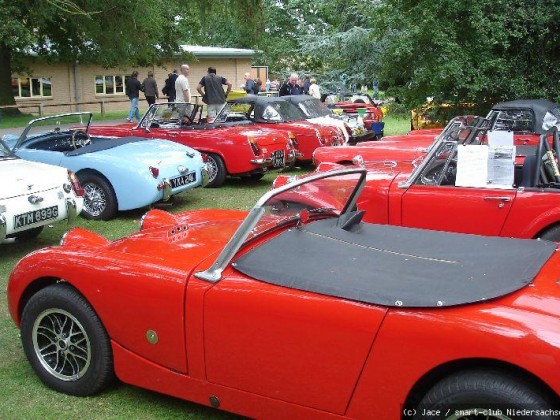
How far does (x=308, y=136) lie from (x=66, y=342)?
8.48 metres

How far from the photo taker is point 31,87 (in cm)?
3089

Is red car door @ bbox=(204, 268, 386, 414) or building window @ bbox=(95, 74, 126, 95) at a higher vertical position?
building window @ bbox=(95, 74, 126, 95)

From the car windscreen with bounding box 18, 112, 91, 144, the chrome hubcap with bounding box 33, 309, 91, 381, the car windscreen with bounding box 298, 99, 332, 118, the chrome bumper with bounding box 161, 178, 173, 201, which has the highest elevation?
the car windscreen with bounding box 298, 99, 332, 118

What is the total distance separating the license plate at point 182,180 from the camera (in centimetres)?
847

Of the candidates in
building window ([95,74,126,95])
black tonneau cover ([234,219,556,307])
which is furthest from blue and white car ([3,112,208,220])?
building window ([95,74,126,95])

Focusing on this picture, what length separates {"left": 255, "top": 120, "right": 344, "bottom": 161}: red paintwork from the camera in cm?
1160

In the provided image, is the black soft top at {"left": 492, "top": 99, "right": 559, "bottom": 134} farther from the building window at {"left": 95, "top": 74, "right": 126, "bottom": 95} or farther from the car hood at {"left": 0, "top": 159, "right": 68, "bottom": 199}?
the building window at {"left": 95, "top": 74, "right": 126, "bottom": 95}

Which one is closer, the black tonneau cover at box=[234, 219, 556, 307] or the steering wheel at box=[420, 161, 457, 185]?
the black tonneau cover at box=[234, 219, 556, 307]

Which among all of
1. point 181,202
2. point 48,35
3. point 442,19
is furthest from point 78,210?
point 48,35

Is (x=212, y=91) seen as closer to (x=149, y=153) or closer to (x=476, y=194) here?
(x=149, y=153)

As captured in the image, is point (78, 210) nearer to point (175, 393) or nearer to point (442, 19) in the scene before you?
point (175, 393)

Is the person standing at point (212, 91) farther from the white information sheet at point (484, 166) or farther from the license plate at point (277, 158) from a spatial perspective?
the white information sheet at point (484, 166)

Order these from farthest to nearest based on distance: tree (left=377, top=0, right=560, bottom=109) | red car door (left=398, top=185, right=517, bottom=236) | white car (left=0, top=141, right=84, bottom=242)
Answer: tree (left=377, top=0, right=560, bottom=109) → white car (left=0, top=141, right=84, bottom=242) → red car door (left=398, top=185, right=517, bottom=236)

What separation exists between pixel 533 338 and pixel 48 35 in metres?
24.8
